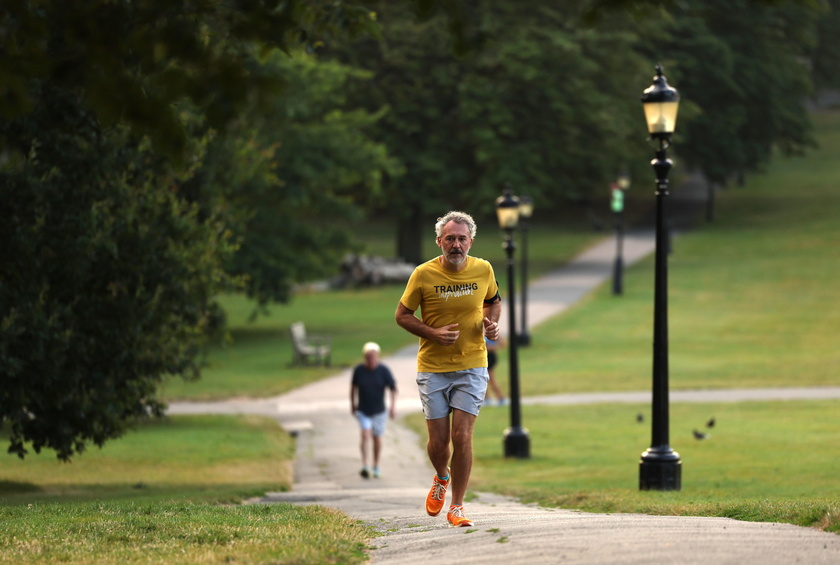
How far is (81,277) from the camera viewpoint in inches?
567

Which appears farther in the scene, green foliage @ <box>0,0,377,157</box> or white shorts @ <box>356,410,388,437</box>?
white shorts @ <box>356,410,388,437</box>

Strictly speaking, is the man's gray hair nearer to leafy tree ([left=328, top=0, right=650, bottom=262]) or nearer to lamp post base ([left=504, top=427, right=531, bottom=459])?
lamp post base ([left=504, top=427, right=531, bottom=459])

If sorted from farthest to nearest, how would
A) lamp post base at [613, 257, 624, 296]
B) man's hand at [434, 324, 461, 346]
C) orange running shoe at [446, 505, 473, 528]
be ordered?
1. lamp post base at [613, 257, 624, 296]
2. man's hand at [434, 324, 461, 346]
3. orange running shoe at [446, 505, 473, 528]

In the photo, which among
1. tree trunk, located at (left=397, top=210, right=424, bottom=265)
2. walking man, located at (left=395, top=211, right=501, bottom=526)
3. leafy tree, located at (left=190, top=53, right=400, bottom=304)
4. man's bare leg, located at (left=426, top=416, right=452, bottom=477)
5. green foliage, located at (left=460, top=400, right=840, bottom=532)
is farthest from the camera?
tree trunk, located at (left=397, top=210, right=424, bottom=265)

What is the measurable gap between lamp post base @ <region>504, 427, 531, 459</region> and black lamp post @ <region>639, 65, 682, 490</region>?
5372mm

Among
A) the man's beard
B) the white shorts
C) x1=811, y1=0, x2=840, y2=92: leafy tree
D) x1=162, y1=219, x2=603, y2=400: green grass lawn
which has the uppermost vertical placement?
x1=811, y1=0, x2=840, y2=92: leafy tree

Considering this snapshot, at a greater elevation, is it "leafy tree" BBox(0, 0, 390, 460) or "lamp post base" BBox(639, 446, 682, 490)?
"leafy tree" BBox(0, 0, 390, 460)

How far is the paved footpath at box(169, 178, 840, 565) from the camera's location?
266 inches

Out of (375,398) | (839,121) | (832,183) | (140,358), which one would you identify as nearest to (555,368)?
(375,398)

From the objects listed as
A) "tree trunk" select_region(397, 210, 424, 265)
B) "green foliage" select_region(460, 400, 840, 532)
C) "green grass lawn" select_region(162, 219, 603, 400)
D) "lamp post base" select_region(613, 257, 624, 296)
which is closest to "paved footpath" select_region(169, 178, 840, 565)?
"green foliage" select_region(460, 400, 840, 532)

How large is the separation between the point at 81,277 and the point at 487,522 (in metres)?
7.36

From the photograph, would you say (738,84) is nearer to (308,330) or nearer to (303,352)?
(308,330)

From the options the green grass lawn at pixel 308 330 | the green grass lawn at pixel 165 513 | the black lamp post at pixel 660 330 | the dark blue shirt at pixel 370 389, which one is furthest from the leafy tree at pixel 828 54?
the black lamp post at pixel 660 330

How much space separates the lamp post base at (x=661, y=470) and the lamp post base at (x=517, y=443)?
5.49 meters
